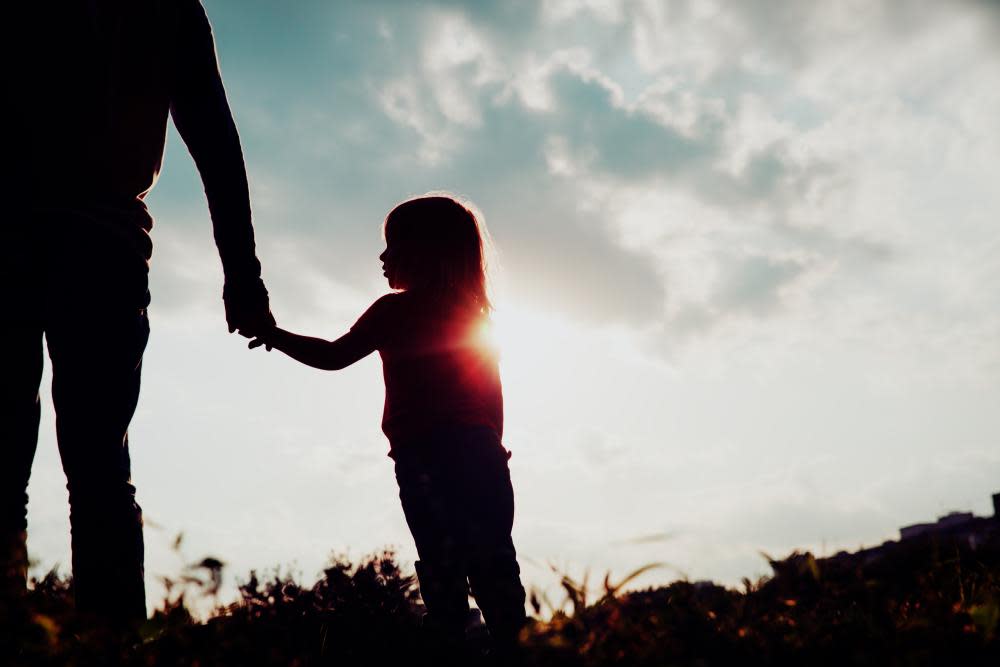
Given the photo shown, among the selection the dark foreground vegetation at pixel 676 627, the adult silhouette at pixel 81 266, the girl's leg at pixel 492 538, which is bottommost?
the dark foreground vegetation at pixel 676 627

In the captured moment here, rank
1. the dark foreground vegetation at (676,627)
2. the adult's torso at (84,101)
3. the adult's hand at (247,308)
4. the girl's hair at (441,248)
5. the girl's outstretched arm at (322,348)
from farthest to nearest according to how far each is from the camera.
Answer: the girl's hair at (441,248)
the girl's outstretched arm at (322,348)
the adult's hand at (247,308)
the adult's torso at (84,101)
the dark foreground vegetation at (676,627)

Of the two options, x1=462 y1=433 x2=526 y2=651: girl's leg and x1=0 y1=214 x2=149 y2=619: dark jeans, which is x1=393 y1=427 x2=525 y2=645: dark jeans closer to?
x1=462 y1=433 x2=526 y2=651: girl's leg

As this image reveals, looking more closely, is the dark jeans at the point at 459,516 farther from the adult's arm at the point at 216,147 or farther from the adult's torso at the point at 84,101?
the adult's torso at the point at 84,101

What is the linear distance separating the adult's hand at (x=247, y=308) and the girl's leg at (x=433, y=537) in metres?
0.97

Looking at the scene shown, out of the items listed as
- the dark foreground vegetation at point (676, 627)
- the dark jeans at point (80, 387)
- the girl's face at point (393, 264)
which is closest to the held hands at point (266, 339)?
the girl's face at point (393, 264)

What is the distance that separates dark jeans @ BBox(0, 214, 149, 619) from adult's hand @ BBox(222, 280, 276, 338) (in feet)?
3.17

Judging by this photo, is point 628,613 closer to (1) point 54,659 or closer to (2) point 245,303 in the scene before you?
(1) point 54,659

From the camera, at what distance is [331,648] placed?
116 inches

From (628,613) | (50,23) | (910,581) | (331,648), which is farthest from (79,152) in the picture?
(910,581)

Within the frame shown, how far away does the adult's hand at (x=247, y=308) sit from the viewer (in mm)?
4211

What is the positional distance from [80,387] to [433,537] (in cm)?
165

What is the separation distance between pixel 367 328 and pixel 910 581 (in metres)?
2.68

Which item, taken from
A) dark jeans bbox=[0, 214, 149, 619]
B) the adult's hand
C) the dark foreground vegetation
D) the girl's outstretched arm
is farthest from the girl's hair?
the dark foreground vegetation

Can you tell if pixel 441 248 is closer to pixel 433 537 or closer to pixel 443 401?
pixel 443 401
